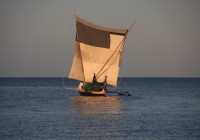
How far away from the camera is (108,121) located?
186 ft

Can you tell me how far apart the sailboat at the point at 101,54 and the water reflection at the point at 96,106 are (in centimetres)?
157

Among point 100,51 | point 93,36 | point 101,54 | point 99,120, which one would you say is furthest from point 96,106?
point 99,120

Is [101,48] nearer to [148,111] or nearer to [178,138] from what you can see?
[148,111]

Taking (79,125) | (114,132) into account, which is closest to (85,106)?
(79,125)

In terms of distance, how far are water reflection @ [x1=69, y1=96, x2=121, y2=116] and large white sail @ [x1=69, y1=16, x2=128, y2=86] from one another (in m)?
2.82

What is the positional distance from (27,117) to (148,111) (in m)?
12.4

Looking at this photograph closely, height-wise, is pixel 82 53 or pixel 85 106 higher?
pixel 82 53

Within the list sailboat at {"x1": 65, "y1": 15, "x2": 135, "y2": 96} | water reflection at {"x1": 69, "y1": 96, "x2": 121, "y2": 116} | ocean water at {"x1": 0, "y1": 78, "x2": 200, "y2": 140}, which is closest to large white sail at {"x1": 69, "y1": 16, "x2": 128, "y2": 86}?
sailboat at {"x1": 65, "y1": 15, "x2": 135, "y2": 96}

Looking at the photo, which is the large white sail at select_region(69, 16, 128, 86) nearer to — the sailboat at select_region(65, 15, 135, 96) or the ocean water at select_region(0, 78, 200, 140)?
the sailboat at select_region(65, 15, 135, 96)

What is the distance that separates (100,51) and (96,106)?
1231cm

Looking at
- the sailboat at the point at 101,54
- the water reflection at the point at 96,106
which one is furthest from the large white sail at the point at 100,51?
the water reflection at the point at 96,106

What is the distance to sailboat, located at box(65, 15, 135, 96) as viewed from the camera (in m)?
81.9

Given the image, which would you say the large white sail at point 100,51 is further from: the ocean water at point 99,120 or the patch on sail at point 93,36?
the ocean water at point 99,120

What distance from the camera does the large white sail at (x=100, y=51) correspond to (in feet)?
269
